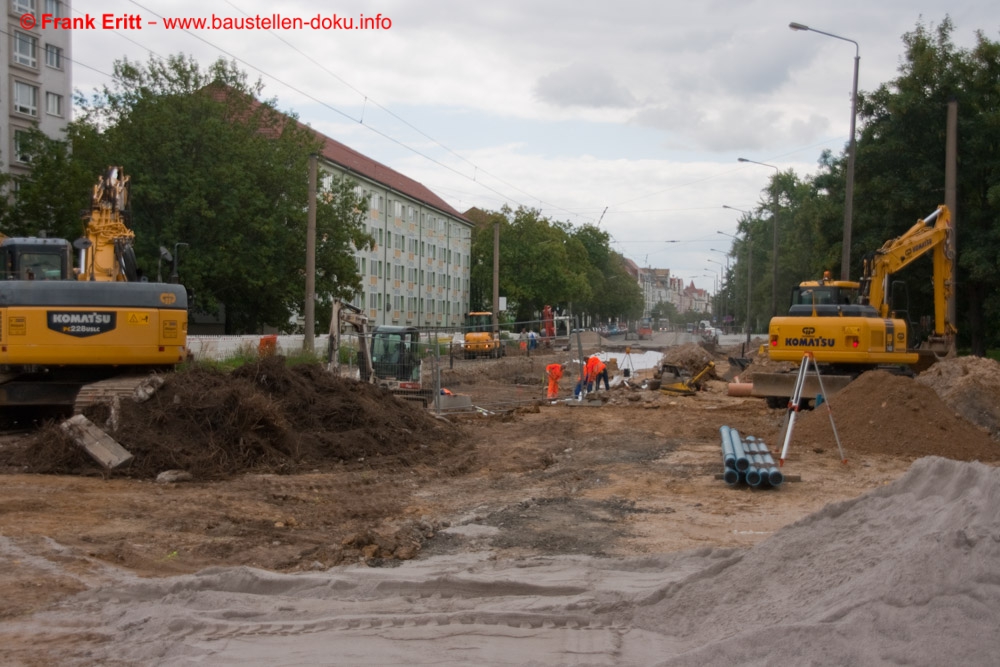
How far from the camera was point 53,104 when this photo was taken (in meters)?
56.3

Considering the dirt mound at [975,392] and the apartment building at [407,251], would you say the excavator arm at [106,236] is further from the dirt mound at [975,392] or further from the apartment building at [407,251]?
the apartment building at [407,251]

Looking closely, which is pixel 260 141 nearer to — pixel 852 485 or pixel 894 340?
pixel 894 340

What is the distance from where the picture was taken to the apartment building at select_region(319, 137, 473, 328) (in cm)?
7325

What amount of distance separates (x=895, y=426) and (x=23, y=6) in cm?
5464

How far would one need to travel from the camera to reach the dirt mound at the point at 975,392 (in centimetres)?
1598

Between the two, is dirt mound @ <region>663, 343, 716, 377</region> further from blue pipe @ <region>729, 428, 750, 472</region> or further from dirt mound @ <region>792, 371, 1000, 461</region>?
blue pipe @ <region>729, 428, 750, 472</region>

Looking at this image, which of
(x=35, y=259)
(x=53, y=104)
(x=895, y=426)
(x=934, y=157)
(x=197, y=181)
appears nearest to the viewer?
(x=895, y=426)

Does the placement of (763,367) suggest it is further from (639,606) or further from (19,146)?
(19,146)

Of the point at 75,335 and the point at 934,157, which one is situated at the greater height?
the point at 934,157

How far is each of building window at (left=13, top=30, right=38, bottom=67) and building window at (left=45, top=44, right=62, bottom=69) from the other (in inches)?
36.4

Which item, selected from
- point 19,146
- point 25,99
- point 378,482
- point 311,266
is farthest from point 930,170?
point 25,99

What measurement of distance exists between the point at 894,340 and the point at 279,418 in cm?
1289

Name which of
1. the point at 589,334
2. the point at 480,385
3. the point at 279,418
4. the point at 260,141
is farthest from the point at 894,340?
the point at 260,141

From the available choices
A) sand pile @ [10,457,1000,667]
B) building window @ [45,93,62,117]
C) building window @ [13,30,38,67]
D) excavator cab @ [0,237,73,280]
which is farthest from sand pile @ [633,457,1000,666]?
building window @ [45,93,62,117]
